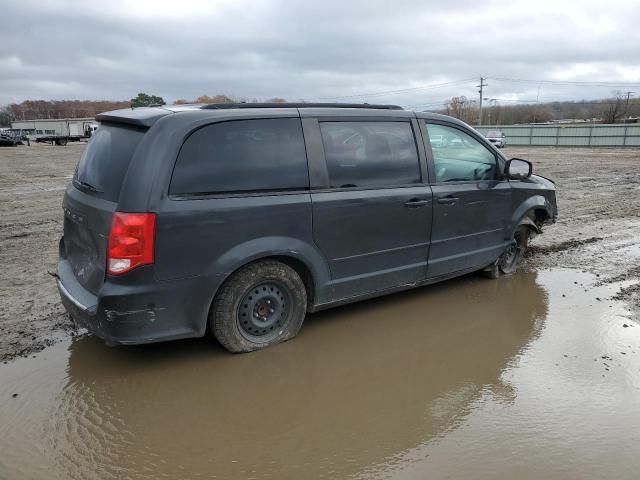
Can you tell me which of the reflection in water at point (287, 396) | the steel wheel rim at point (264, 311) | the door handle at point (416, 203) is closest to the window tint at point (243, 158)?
the steel wheel rim at point (264, 311)

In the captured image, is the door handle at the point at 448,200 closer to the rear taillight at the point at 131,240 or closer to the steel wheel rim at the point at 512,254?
the steel wheel rim at the point at 512,254

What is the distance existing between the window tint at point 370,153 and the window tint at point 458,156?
1.01ft

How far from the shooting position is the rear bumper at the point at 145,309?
3.27 m

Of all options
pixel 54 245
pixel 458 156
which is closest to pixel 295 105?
pixel 458 156

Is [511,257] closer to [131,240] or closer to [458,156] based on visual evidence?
[458,156]

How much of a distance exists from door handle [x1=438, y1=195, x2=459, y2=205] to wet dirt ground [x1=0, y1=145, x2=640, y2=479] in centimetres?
99

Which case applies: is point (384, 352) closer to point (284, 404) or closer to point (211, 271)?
point (284, 404)

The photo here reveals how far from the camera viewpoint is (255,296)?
3.80m

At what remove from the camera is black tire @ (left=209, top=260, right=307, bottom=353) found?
3.65 metres

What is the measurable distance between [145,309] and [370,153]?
2.17 meters

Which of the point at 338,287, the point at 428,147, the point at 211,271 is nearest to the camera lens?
the point at 211,271

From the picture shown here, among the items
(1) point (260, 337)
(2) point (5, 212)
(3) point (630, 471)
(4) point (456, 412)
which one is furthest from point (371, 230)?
(2) point (5, 212)

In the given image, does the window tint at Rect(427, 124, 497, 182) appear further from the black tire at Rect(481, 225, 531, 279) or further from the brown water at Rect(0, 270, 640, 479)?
the brown water at Rect(0, 270, 640, 479)

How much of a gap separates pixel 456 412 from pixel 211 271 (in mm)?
1814
